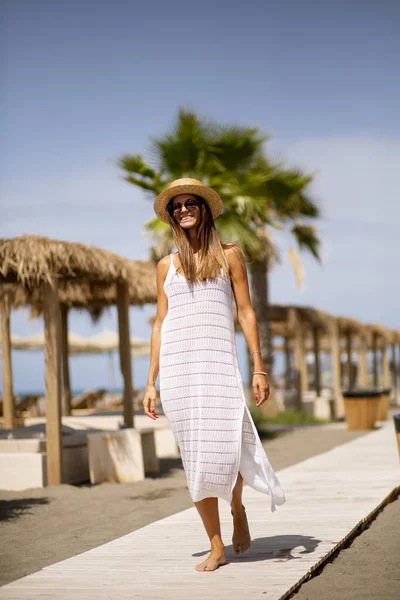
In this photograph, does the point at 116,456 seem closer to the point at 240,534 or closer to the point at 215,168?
the point at 240,534

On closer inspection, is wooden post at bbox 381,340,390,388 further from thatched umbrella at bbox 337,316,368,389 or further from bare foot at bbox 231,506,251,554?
bare foot at bbox 231,506,251,554

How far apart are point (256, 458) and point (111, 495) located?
14.2 ft

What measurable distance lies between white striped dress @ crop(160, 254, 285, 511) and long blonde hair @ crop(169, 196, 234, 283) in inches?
1.5

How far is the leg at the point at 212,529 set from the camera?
3975 mm

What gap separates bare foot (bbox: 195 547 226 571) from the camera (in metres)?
4.02

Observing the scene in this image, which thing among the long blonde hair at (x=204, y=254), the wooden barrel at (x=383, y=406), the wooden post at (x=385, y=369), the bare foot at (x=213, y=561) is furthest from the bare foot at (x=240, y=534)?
the wooden post at (x=385, y=369)

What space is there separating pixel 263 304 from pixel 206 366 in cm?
1454

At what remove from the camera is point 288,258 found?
19812mm

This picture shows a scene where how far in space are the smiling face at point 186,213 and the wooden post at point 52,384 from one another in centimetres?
480

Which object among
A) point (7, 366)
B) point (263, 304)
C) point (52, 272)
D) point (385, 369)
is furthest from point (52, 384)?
point (385, 369)

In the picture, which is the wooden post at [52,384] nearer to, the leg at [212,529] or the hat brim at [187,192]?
the hat brim at [187,192]

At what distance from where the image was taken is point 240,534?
169 inches

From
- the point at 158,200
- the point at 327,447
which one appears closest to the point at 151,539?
the point at 158,200

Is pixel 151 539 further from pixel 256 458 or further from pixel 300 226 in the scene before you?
pixel 300 226
